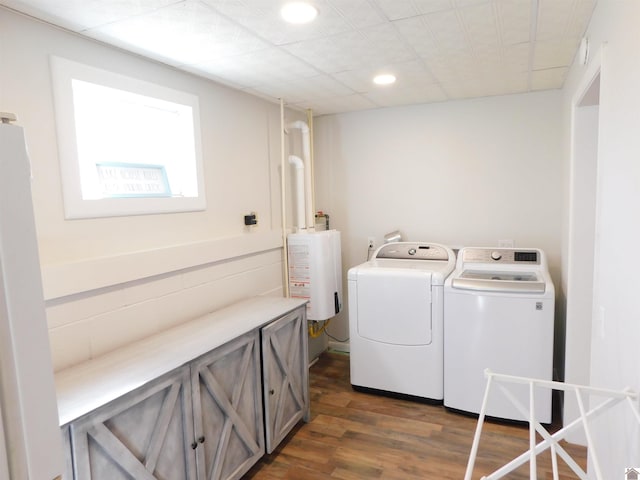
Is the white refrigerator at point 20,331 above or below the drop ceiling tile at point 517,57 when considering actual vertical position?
below

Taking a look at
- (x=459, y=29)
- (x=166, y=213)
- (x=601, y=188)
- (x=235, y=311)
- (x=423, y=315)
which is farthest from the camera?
(x=423, y=315)

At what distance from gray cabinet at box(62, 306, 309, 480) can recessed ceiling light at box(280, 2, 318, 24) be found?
1515mm

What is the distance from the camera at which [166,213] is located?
233 centimetres

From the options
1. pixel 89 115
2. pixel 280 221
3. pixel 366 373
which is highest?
pixel 89 115

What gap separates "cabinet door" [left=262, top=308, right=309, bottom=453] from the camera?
2330 millimetres

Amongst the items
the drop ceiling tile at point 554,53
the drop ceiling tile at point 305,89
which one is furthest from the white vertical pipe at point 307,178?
the drop ceiling tile at point 554,53

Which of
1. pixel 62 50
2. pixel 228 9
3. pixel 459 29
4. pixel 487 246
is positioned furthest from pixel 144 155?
pixel 487 246

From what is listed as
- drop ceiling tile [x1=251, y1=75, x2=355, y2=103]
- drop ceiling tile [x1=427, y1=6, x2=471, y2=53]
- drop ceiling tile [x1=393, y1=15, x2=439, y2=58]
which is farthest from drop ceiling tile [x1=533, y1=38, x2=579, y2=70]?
drop ceiling tile [x1=251, y1=75, x2=355, y2=103]

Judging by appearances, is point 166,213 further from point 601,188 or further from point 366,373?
point 601,188

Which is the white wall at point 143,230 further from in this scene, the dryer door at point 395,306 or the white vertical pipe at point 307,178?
the dryer door at point 395,306

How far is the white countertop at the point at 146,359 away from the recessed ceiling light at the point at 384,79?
1.58m

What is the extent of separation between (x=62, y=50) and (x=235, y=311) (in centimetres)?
161

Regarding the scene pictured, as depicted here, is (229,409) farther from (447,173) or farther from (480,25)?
(447,173)

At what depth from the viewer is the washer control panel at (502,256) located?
118 inches
